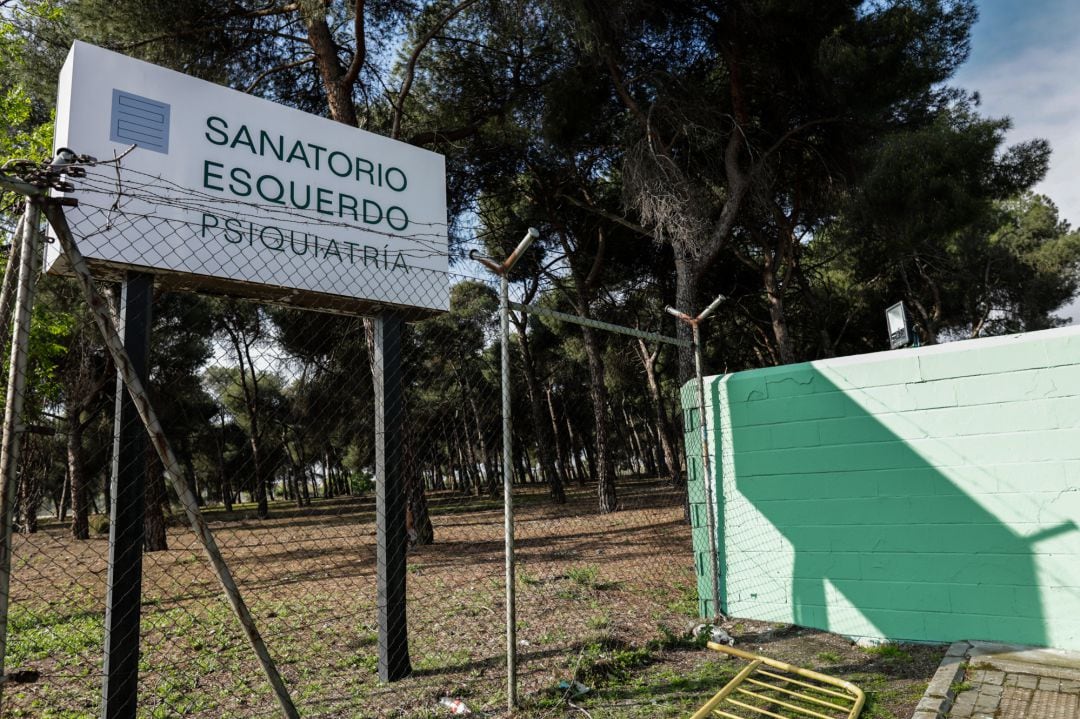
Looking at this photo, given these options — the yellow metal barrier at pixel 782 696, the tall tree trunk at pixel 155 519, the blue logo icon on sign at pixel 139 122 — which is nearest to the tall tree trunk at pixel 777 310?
the yellow metal barrier at pixel 782 696

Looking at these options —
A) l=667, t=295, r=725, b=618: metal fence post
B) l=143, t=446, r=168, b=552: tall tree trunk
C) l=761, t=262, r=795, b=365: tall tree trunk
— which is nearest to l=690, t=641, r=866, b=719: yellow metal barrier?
l=667, t=295, r=725, b=618: metal fence post

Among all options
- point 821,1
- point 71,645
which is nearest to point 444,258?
point 71,645

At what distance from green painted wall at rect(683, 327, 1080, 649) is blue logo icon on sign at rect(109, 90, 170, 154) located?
3.84 m

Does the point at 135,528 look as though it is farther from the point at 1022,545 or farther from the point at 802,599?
the point at 1022,545

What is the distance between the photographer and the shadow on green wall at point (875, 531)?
3.61m

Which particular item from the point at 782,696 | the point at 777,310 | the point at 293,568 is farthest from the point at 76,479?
the point at 777,310

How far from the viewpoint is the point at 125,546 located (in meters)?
2.79

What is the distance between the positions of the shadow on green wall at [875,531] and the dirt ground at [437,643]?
0.27 metres

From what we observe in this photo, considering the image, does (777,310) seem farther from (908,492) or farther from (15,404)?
(15,404)

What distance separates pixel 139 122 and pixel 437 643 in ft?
11.6

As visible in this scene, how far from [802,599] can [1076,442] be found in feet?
6.03

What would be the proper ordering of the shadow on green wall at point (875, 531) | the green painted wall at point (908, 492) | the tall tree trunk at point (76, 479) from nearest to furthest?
the green painted wall at point (908, 492), the shadow on green wall at point (875, 531), the tall tree trunk at point (76, 479)

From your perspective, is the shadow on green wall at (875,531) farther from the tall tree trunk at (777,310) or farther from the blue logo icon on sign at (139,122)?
the tall tree trunk at (777,310)

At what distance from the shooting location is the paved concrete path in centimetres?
274
